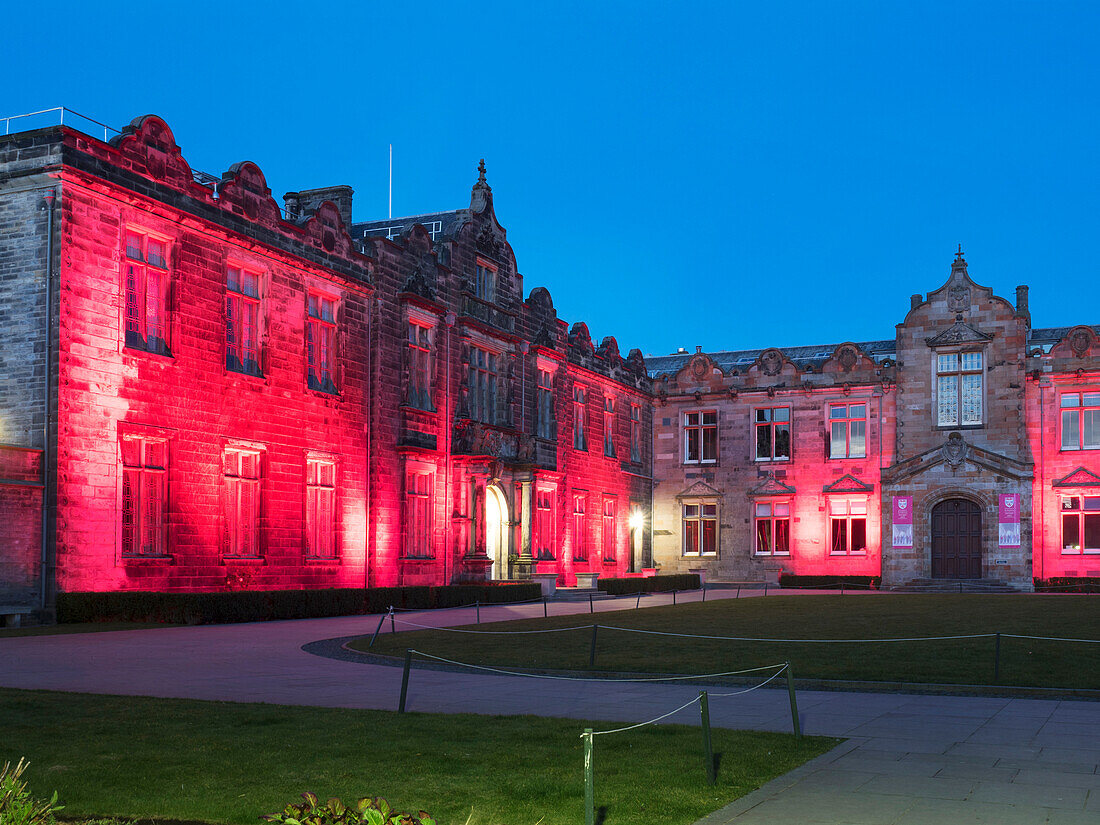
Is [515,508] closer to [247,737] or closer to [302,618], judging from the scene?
[302,618]

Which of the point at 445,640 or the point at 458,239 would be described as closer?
the point at 445,640

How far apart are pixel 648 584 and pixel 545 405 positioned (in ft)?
27.7

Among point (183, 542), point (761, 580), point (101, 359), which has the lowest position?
point (761, 580)

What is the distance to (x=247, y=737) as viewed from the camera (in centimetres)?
1065

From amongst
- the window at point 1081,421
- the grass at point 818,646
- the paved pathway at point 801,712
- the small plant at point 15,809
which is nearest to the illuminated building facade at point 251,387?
the paved pathway at point 801,712

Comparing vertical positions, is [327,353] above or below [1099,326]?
below

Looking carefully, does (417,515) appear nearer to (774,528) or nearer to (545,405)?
(545,405)

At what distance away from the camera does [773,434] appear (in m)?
54.9

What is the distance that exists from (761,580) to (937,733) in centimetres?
4323

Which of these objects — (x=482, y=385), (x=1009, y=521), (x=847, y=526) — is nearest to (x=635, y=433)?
(x=847, y=526)

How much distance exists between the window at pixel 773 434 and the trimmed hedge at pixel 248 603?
23895 millimetres

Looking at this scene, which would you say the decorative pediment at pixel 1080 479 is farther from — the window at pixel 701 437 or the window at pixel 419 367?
the window at pixel 419 367

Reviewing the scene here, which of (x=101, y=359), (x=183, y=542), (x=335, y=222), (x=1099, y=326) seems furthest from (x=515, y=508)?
(x=1099, y=326)

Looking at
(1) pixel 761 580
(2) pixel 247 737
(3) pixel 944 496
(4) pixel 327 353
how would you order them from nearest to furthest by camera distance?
(2) pixel 247 737
(4) pixel 327 353
(3) pixel 944 496
(1) pixel 761 580
